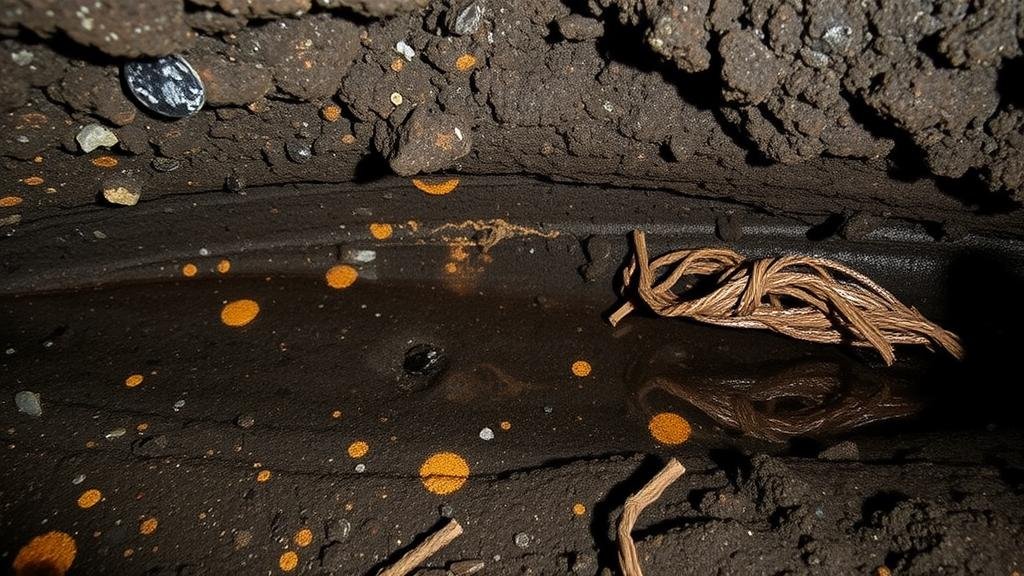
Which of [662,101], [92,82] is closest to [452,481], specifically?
[662,101]

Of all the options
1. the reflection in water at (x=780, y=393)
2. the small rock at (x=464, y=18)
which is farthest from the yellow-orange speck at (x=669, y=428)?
the small rock at (x=464, y=18)

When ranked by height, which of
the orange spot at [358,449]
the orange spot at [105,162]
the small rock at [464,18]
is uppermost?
the small rock at [464,18]

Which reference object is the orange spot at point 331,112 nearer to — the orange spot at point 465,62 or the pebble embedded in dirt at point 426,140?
the pebble embedded in dirt at point 426,140

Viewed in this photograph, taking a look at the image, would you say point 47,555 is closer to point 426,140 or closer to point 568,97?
point 426,140

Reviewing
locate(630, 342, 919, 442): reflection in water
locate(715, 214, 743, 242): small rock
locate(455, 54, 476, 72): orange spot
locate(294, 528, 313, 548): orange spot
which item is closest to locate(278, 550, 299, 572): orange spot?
locate(294, 528, 313, 548): orange spot

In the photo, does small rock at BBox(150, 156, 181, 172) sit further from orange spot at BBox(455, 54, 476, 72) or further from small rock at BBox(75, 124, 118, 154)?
orange spot at BBox(455, 54, 476, 72)
